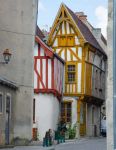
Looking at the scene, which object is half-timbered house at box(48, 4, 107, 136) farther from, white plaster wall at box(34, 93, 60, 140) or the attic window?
white plaster wall at box(34, 93, 60, 140)

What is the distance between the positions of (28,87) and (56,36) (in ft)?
50.3

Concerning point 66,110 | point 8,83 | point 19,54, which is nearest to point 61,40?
point 66,110

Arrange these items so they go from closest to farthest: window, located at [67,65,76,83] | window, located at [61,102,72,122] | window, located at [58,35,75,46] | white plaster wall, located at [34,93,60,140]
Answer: white plaster wall, located at [34,93,60,140] → window, located at [61,102,72,122] → window, located at [58,35,75,46] → window, located at [67,65,76,83]

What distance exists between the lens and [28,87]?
31.6 m

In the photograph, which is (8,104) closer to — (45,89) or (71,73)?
(45,89)

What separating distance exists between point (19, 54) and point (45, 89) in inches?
334

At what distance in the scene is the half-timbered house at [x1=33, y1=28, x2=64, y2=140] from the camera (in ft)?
129

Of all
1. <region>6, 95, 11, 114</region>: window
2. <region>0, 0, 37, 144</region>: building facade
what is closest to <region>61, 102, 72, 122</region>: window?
<region>0, 0, 37, 144</region>: building facade

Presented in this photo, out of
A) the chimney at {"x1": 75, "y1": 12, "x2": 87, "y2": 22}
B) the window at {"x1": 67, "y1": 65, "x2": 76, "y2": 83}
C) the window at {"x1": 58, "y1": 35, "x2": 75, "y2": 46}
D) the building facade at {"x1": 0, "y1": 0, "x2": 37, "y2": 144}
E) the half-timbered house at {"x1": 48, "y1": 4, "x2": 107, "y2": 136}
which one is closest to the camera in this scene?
the building facade at {"x1": 0, "y1": 0, "x2": 37, "y2": 144}

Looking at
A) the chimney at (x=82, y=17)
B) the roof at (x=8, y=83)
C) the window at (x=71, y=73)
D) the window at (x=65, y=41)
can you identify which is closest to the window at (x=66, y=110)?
the window at (x=71, y=73)

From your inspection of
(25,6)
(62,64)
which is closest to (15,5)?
(25,6)

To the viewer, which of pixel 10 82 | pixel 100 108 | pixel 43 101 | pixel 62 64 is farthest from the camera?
pixel 100 108

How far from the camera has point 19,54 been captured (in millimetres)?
31531

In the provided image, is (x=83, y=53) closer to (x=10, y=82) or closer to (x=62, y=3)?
(x=62, y=3)
